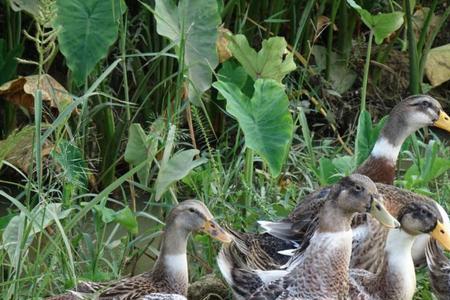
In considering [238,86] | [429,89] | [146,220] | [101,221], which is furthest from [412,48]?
[101,221]

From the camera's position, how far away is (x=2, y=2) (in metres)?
7.46

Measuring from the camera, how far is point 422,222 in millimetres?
5742

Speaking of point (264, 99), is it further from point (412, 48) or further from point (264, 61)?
point (412, 48)

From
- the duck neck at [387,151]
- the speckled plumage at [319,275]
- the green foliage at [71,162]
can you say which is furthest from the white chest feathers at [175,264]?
the duck neck at [387,151]

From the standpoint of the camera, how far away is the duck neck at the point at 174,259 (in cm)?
546

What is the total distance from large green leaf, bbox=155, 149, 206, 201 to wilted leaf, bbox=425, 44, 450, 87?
10.1 ft

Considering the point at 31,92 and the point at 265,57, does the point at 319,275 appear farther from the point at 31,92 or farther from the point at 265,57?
the point at 31,92

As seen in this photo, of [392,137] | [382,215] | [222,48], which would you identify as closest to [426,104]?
[392,137]

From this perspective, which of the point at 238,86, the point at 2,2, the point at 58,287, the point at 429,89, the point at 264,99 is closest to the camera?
the point at 58,287

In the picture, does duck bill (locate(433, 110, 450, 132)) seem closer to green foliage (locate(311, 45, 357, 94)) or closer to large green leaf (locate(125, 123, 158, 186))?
green foliage (locate(311, 45, 357, 94))

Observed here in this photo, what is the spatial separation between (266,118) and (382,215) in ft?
2.57

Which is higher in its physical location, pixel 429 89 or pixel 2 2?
pixel 2 2

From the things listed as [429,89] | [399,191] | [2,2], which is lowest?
[429,89]

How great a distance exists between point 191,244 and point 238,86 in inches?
36.3
